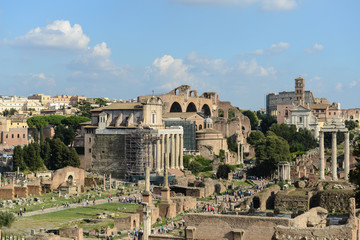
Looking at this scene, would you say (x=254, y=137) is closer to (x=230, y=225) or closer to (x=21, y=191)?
(x=21, y=191)

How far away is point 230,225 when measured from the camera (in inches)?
743

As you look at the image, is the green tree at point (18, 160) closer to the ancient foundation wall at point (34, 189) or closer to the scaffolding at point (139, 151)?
the ancient foundation wall at point (34, 189)

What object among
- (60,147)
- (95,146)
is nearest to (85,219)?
(60,147)

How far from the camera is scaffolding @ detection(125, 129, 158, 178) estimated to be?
187 ft

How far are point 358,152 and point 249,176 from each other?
30138mm

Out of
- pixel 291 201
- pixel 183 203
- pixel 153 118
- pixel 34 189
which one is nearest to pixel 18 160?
pixel 34 189

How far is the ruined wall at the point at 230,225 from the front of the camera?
1844 cm

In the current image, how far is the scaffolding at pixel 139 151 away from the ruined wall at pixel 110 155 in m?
1.08

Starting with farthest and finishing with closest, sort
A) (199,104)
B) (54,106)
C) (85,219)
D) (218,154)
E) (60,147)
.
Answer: (54,106), (199,104), (218,154), (60,147), (85,219)

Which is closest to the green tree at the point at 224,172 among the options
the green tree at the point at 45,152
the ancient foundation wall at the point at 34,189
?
the green tree at the point at 45,152

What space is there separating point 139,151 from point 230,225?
39050 mm

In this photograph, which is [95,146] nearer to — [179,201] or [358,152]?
[179,201]

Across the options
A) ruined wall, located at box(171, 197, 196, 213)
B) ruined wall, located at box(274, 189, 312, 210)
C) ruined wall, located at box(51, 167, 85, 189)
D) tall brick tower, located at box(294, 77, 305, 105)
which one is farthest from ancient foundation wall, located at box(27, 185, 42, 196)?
tall brick tower, located at box(294, 77, 305, 105)

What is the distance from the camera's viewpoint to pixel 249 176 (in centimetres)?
5744
